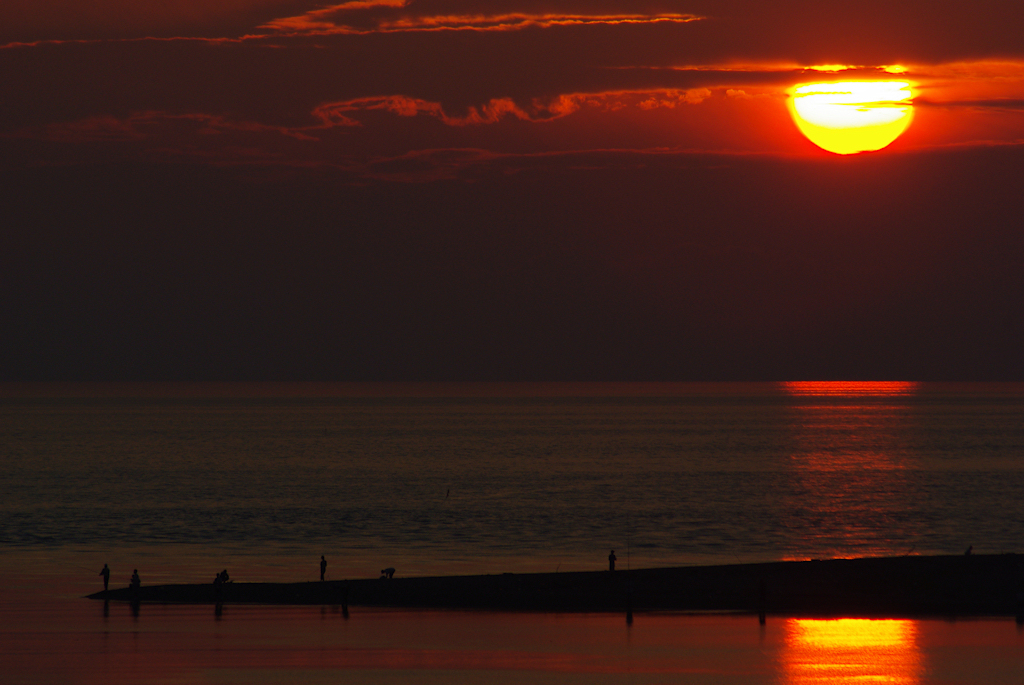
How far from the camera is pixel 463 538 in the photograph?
267ft

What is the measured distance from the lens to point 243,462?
15700cm

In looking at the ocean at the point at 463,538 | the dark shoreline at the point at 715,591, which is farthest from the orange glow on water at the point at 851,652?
the dark shoreline at the point at 715,591

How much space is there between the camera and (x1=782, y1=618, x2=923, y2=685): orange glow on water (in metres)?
34.6

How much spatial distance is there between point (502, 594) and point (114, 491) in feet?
245

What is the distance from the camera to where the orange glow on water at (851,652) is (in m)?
34.6

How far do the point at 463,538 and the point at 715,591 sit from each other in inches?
1289

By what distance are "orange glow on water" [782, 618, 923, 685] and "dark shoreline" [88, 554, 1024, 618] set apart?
3026 millimetres

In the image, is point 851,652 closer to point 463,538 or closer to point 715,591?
point 715,591

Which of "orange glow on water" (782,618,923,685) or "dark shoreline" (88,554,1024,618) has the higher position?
"dark shoreline" (88,554,1024,618)

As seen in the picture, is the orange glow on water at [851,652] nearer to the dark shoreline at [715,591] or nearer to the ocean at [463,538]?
the ocean at [463,538]

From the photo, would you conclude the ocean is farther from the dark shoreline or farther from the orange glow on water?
the dark shoreline

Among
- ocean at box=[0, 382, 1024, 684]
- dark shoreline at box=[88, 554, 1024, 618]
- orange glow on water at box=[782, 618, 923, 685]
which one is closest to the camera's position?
orange glow on water at box=[782, 618, 923, 685]

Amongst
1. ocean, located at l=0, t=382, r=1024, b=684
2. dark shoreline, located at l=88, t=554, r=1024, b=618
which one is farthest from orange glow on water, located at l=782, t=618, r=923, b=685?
dark shoreline, located at l=88, t=554, r=1024, b=618

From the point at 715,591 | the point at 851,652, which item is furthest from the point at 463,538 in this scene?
the point at 851,652
